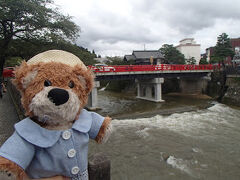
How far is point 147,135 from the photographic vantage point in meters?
8.68

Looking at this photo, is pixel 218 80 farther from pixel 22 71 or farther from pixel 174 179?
pixel 22 71

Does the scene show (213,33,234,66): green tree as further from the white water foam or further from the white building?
the white water foam

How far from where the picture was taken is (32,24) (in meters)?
11.8

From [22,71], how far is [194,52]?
5012cm

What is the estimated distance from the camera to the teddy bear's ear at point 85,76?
1.77 meters

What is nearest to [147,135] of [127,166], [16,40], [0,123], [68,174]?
[127,166]

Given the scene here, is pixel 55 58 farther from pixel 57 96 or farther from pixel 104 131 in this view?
pixel 104 131

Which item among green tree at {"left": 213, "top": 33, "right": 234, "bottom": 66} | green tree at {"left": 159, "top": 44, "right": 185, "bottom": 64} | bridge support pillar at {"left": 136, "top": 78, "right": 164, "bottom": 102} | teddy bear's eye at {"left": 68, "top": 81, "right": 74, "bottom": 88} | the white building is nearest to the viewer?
teddy bear's eye at {"left": 68, "top": 81, "right": 74, "bottom": 88}

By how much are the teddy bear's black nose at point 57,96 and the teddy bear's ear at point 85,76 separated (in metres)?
0.35

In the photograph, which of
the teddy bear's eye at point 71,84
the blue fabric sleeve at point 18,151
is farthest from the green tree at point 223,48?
the blue fabric sleeve at point 18,151

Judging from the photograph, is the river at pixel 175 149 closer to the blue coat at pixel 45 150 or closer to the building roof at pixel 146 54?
the blue coat at pixel 45 150

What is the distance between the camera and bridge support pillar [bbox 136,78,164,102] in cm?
1839

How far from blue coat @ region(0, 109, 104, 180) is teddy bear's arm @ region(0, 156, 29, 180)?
25 millimetres

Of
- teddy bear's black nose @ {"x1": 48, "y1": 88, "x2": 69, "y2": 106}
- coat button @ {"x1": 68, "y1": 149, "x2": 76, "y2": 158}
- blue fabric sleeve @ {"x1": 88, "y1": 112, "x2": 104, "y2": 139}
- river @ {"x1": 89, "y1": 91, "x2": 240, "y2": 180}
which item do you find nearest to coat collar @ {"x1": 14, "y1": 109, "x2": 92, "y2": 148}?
coat button @ {"x1": 68, "y1": 149, "x2": 76, "y2": 158}
